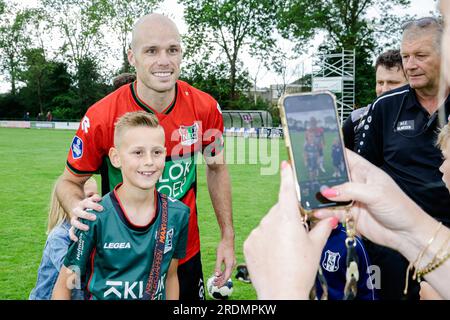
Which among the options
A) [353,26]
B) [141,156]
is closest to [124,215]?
[141,156]

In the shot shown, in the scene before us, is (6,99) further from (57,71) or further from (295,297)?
(295,297)

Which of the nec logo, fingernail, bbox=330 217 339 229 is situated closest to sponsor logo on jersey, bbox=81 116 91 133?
the nec logo

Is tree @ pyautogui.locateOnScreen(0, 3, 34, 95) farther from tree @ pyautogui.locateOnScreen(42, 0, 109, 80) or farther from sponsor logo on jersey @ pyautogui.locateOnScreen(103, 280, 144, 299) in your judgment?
sponsor logo on jersey @ pyautogui.locateOnScreen(103, 280, 144, 299)

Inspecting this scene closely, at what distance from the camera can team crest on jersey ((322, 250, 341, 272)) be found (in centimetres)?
323

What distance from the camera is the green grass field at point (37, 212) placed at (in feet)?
18.7

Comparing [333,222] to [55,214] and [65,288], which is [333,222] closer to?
[65,288]

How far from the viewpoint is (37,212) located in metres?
8.94

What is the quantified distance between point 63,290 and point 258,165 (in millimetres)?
15226

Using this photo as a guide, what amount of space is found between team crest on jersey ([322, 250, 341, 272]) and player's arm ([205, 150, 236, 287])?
749 mm

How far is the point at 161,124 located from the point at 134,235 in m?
0.83

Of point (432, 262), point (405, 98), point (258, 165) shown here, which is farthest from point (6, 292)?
point (258, 165)

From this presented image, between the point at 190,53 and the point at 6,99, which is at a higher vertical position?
the point at 190,53

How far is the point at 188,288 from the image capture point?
3.60 meters

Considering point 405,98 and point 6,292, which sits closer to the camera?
point 405,98
